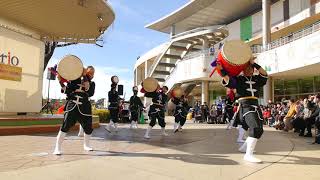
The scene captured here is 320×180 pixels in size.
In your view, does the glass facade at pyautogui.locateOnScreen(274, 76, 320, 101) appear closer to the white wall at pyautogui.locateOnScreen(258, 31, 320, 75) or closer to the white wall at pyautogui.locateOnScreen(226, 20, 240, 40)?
the white wall at pyautogui.locateOnScreen(258, 31, 320, 75)

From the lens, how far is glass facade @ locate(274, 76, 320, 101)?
2909 cm

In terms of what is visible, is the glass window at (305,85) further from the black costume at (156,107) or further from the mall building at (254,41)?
the black costume at (156,107)

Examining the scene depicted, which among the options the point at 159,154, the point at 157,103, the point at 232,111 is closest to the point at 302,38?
the point at 232,111

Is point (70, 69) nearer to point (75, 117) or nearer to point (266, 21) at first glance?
point (75, 117)

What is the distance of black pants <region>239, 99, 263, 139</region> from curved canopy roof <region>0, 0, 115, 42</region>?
789 cm

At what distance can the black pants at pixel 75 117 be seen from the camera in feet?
24.2

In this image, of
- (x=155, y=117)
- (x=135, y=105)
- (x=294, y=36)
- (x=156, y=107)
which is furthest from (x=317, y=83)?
(x=155, y=117)

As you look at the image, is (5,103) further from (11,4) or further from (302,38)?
(302,38)

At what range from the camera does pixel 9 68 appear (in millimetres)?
14867

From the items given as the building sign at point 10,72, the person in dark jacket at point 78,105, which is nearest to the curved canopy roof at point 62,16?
the building sign at point 10,72

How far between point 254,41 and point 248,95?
111 ft

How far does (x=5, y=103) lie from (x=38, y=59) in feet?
9.36

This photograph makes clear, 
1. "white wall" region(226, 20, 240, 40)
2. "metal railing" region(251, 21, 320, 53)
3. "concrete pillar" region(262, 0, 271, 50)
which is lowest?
"metal railing" region(251, 21, 320, 53)

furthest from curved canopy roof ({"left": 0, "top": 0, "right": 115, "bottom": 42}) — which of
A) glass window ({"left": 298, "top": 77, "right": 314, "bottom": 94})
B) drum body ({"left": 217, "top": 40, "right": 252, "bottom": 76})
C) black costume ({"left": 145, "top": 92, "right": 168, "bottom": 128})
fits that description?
glass window ({"left": 298, "top": 77, "right": 314, "bottom": 94})
